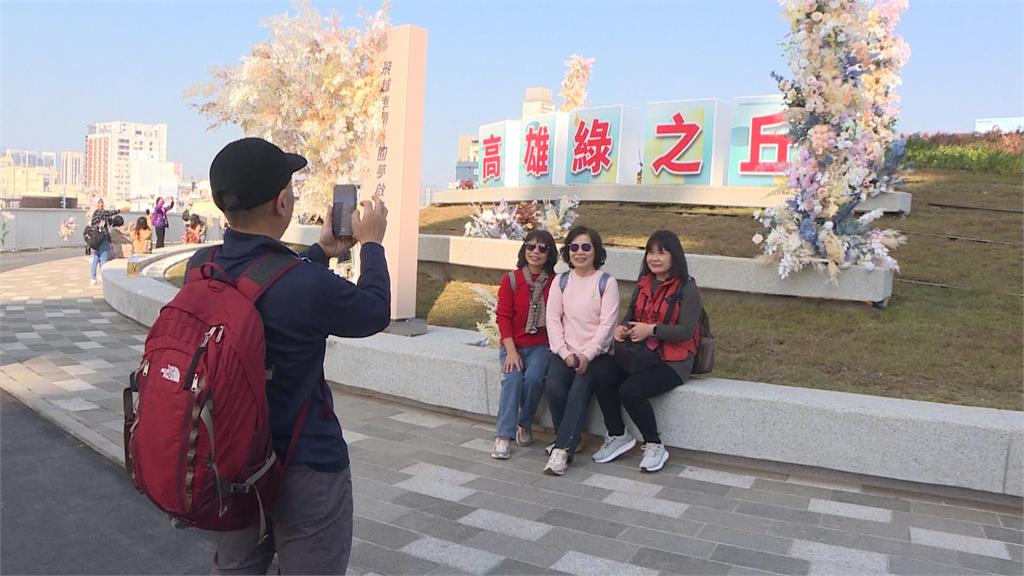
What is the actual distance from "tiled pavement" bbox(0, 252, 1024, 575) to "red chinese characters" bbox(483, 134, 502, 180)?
1407 cm

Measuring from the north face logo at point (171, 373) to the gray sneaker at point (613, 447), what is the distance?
366 centimetres

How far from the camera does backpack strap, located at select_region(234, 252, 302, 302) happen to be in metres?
1.81

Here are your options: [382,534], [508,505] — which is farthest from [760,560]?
[382,534]

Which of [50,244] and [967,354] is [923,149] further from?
[50,244]

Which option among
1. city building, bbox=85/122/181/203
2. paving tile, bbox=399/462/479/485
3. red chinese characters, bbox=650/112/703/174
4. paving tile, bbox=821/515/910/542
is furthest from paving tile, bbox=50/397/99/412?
city building, bbox=85/122/181/203

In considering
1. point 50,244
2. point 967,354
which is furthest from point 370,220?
point 50,244

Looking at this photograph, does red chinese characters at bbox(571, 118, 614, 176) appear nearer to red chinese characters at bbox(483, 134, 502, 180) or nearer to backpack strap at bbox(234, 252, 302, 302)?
red chinese characters at bbox(483, 134, 502, 180)

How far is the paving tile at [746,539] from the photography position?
3633 mm

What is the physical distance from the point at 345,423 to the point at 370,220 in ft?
12.7

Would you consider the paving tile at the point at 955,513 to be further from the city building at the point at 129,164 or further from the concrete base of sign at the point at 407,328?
the city building at the point at 129,164

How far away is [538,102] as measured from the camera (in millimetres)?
25203

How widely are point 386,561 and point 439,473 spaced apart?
1.24m

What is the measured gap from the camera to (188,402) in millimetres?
1639

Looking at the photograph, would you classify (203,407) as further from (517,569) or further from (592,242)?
(592,242)
